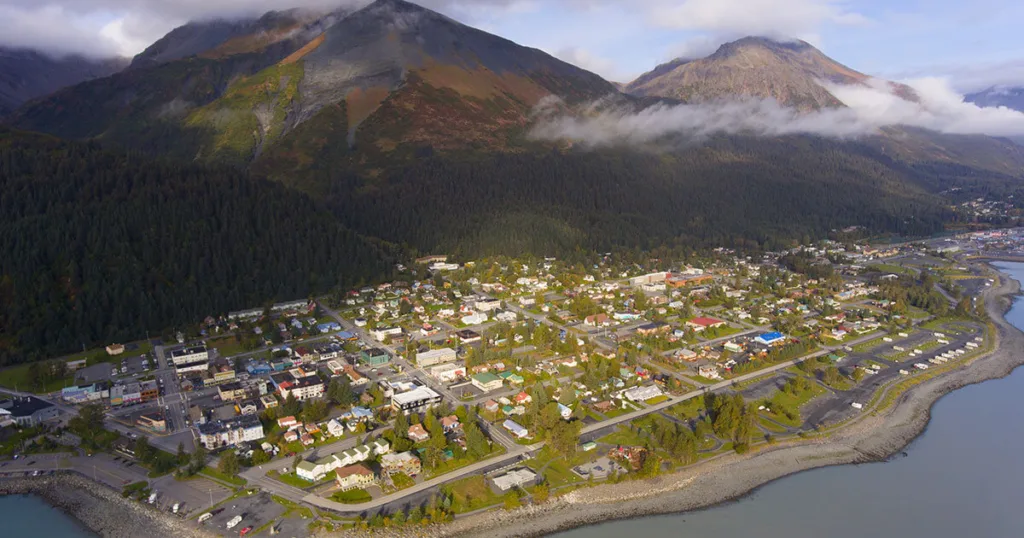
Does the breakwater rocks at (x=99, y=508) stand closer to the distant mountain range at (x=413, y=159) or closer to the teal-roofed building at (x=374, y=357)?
the teal-roofed building at (x=374, y=357)

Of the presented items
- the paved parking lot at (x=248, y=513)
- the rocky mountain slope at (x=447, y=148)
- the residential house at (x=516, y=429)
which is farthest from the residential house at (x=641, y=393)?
the rocky mountain slope at (x=447, y=148)

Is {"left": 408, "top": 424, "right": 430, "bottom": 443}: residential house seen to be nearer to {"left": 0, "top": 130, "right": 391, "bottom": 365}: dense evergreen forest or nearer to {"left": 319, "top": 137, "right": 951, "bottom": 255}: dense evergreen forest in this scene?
{"left": 0, "top": 130, "right": 391, "bottom": 365}: dense evergreen forest

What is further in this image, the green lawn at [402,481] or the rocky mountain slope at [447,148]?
the rocky mountain slope at [447,148]

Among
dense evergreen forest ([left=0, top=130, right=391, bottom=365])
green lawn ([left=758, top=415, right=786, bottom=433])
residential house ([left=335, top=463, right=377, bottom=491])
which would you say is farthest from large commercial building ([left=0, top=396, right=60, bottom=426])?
green lawn ([left=758, top=415, right=786, bottom=433])

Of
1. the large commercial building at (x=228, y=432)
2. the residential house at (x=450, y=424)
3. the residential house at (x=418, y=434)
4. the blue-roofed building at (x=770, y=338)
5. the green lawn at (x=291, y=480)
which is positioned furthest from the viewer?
the blue-roofed building at (x=770, y=338)

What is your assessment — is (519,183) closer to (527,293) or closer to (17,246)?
(527,293)

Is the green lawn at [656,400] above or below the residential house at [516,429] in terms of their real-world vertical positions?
below
